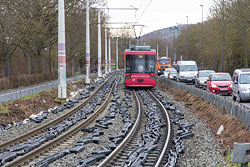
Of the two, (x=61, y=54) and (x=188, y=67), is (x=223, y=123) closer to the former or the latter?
(x=61, y=54)

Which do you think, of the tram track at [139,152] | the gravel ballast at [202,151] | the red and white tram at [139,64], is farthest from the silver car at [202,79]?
the tram track at [139,152]

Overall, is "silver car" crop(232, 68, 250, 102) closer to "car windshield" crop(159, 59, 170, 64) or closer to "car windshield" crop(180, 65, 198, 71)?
"car windshield" crop(180, 65, 198, 71)

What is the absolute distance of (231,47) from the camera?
55.2 metres

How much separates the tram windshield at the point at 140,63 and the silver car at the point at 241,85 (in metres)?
9.07

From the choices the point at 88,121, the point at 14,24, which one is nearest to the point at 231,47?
the point at 14,24

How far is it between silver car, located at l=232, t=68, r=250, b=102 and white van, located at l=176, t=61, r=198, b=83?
18981 mm

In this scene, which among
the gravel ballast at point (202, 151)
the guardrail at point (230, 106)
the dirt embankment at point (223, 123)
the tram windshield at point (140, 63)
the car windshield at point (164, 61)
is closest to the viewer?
the gravel ballast at point (202, 151)

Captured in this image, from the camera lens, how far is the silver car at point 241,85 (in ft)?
71.2

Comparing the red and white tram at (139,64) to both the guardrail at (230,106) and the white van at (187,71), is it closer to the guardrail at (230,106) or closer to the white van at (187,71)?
the guardrail at (230,106)

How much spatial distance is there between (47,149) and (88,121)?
17.3ft

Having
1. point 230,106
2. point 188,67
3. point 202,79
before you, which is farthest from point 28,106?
point 188,67

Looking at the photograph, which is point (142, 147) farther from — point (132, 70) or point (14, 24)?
point (14, 24)

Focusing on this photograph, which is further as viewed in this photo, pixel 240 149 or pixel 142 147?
pixel 142 147

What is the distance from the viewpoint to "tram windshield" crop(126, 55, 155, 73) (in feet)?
102
